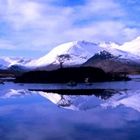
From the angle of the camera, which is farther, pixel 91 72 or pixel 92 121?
pixel 91 72

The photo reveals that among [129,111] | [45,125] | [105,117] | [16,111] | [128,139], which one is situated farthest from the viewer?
[16,111]

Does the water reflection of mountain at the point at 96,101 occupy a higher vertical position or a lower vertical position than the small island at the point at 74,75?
lower

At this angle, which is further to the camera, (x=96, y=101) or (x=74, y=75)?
(x=74, y=75)

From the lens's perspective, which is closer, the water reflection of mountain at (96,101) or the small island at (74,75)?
the water reflection of mountain at (96,101)

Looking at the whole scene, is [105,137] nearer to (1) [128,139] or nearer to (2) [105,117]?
(1) [128,139]

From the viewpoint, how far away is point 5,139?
18.2 meters

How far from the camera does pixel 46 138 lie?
59.3ft

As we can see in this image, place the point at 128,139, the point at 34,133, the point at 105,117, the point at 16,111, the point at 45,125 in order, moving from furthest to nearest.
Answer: the point at 16,111, the point at 105,117, the point at 45,125, the point at 34,133, the point at 128,139

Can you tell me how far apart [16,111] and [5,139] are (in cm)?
1277

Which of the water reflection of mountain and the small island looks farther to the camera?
the small island

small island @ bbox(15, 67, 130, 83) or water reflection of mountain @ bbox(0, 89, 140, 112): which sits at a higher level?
small island @ bbox(15, 67, 130, 83)

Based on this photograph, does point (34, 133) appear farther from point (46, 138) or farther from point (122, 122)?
point (122, 122)

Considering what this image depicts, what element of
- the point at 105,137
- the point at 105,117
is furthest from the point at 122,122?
the point at 105,137

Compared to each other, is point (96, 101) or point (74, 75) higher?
point (74, 75)
